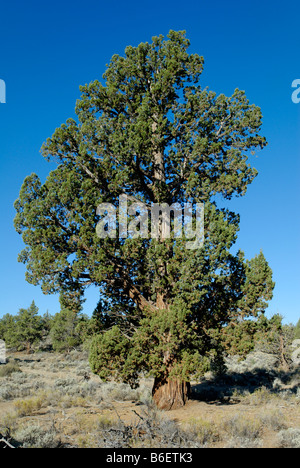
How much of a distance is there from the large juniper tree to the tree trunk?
3 centimetres

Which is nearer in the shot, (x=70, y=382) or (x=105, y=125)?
(x=105, y=125)

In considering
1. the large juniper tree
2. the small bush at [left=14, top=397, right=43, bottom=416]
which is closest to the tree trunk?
the large juniper tree

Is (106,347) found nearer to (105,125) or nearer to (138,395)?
(138,395)

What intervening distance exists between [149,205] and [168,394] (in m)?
6.69

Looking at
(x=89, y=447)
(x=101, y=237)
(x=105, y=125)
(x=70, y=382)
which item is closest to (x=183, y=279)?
(x=101, y=237)

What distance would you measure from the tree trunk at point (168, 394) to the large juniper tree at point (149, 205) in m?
0.03

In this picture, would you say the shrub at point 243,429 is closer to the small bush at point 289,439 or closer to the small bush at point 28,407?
the small bush at point 289,439

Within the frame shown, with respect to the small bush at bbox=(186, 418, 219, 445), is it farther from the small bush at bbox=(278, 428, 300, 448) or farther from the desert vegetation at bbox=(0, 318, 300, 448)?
the small bush at bbox=(278, 428, 300, 448)

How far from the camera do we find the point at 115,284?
38.6ft

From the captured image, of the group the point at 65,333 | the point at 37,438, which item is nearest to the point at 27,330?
the point at 65,333

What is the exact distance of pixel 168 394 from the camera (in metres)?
10.9

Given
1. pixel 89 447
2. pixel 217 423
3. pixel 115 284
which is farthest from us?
pixel 115 284

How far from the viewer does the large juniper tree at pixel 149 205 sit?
995cm

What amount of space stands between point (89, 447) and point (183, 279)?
4.97m
